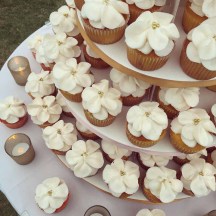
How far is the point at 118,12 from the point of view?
1157 millimetres

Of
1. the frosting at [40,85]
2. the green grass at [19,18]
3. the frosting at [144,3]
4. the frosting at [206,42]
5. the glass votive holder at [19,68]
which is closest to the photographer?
the frosting at [206,42]

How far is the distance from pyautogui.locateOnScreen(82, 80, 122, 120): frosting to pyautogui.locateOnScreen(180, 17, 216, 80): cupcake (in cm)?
30

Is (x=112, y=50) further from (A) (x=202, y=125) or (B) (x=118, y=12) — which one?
(A) (x=202, y=125)

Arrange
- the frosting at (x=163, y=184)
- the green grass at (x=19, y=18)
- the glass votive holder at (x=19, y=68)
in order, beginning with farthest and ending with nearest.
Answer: the green grass at (x=19, y=18), the glass votive holder at (x=19, y=68), the frosting at (x=163, y=184)

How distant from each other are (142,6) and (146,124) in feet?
1.29

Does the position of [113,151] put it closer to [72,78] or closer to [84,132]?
[84,132]

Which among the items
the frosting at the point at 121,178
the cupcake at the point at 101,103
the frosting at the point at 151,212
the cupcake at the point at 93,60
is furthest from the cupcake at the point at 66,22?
the frosting at the point at 151,212

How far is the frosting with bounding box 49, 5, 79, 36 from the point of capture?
158cm

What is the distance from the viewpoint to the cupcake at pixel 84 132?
166 centimetres

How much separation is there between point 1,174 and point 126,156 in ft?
2.07

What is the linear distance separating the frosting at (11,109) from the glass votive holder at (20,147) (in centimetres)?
9

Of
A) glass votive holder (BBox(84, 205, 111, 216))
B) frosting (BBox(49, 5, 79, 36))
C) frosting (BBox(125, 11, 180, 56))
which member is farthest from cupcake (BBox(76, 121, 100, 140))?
frosting (BBox(125, 11, 180, 56))

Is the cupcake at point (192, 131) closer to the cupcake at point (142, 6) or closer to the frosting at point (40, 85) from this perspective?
the cupcake at point (142, 6)

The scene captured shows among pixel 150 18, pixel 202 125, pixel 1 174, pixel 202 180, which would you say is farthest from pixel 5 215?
pixel 150 18
